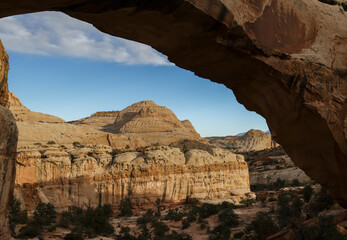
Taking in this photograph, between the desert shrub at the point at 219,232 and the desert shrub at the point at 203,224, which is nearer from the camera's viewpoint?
the desert shrub at the point at 219,232

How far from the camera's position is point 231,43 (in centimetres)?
537

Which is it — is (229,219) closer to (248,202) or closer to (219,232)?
(219,232)

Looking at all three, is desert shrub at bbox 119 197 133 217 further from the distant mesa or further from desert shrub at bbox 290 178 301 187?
the distant mesa

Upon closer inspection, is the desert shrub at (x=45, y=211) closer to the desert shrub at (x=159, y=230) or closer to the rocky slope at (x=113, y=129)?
the desert shrub at (x=159, y=230)

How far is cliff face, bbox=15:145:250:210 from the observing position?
23.0m

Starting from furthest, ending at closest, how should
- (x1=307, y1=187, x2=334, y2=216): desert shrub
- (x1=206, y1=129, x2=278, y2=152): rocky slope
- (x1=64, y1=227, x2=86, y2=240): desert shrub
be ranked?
1. (x1=206, y1=129, x2=278, y2=152): rocky slope
2. (x1=64, y1=227, x2=86, y2=240): desert shrub
3. (x1=307, y1=187, x2=334, y2=216): desert shrub

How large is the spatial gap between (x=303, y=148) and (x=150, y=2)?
4833mm

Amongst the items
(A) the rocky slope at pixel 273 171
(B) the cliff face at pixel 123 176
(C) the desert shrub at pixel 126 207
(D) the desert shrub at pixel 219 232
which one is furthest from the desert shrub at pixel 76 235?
(A) the rocky slope at pixel 273 171

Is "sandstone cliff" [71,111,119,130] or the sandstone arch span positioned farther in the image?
"sandstone cliff" [71,111,119,130]

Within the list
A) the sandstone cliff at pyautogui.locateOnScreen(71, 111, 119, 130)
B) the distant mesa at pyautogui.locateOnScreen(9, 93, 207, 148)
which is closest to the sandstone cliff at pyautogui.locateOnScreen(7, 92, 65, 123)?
the distant mesa at pyautogui.locateOnScreen(9, 93, 207, 148)

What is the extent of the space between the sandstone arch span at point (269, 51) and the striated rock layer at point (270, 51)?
16 mm

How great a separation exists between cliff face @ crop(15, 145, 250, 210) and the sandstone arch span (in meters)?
18.8

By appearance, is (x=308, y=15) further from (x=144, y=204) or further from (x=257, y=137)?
(x=257, y=137)

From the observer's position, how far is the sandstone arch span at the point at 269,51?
4598 millimetres
